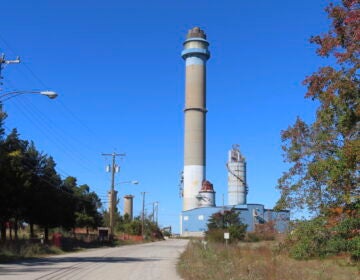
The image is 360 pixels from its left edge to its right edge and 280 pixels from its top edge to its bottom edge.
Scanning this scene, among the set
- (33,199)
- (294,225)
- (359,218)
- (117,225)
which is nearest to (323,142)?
(359,218)

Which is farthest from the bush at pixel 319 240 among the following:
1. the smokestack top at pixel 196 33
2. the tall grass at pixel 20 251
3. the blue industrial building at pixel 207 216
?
the smokestack top at pixel 196 33

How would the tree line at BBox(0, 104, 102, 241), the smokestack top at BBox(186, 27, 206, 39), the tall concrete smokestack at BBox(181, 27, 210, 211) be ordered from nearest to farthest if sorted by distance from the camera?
the tree line at BBox(0, 104, 102, 241)
the tall concrete smokestack at BBox(181, 27, 210, 211)
the smokestack top at BBox(186, 27, 206, 39)

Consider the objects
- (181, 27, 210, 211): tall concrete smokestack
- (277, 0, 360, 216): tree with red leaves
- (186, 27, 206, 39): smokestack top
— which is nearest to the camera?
(277, 0, 360, 216): tree with red leaves

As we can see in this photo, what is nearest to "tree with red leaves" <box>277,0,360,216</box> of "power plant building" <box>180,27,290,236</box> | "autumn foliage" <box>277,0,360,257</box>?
"autumn foliage" <box>277,0,360,257</box>

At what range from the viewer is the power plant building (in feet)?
407

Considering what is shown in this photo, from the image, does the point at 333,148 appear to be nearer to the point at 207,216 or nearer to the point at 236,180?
the point at 207,216

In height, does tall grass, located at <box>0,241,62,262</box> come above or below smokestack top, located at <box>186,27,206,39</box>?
below

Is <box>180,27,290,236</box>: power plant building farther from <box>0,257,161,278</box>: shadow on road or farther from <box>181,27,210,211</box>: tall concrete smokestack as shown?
<box>0,257,161,278</box>: shadow on road

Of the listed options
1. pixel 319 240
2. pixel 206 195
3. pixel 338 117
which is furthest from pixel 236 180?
pixel 338 117

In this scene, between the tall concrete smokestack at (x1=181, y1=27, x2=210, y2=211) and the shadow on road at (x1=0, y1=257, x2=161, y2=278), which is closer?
the shadow on road at (x1=0, y1=257, x2=161, y2=278)

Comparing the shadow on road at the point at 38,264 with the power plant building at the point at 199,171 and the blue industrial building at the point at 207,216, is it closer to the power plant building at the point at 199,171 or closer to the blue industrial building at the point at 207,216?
the power plant building at the point at 199,171

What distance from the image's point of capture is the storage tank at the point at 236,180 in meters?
133

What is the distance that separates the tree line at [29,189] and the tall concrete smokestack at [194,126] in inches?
2410

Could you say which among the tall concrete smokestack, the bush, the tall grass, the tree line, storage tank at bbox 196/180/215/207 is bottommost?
the tall grass
